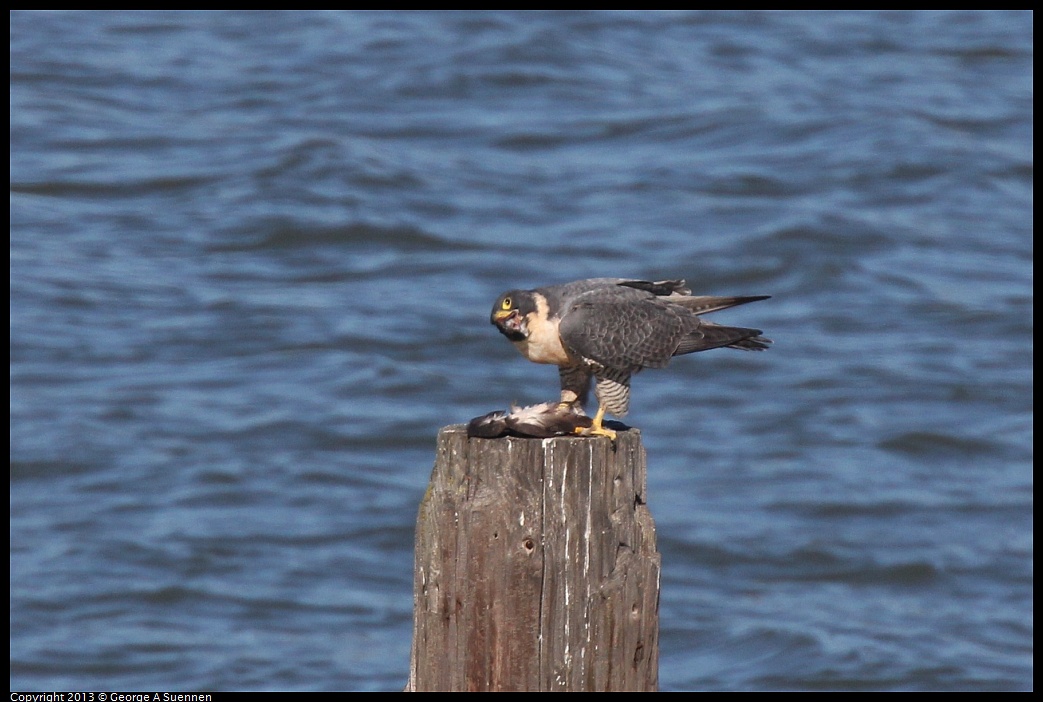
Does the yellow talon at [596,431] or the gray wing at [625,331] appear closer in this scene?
the yellow talon at [596,431]

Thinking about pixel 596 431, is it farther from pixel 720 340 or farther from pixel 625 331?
pixel 720 340

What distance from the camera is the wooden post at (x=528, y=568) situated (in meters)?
3.85

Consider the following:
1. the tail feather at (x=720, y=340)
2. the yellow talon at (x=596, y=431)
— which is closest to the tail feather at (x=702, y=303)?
the tail feather at (x=720, y=340)

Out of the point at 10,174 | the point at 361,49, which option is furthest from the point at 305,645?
the point at 361,49

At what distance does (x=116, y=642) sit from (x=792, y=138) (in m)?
13.7

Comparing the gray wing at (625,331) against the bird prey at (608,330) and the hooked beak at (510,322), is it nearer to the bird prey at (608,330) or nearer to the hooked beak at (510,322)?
the bird prey at (608,330)

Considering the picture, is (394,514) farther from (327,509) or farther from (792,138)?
(792,138)

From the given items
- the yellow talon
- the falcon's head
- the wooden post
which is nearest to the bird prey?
the falcon's head

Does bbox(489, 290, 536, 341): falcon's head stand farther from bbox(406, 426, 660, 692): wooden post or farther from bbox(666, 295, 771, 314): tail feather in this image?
bbox(406, 426, 660, 692): wooden post

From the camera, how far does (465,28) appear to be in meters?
24.3

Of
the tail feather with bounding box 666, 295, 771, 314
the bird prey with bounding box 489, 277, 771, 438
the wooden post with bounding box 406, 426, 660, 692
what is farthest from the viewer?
the tail feather with bounding box 666, 295, 771, 314

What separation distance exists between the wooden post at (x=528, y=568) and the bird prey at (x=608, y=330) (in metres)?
1.01

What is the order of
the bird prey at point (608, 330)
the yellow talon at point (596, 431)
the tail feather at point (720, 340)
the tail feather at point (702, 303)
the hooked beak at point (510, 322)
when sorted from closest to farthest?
the yellow talon at point (596, 431) → the hooked beak at point (510, 322) → the bird prey at point (608, 330) → the tail feather at point (720, 340) → the tail feather at point (702, 303)

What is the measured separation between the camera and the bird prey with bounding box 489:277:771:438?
16.5 feet
